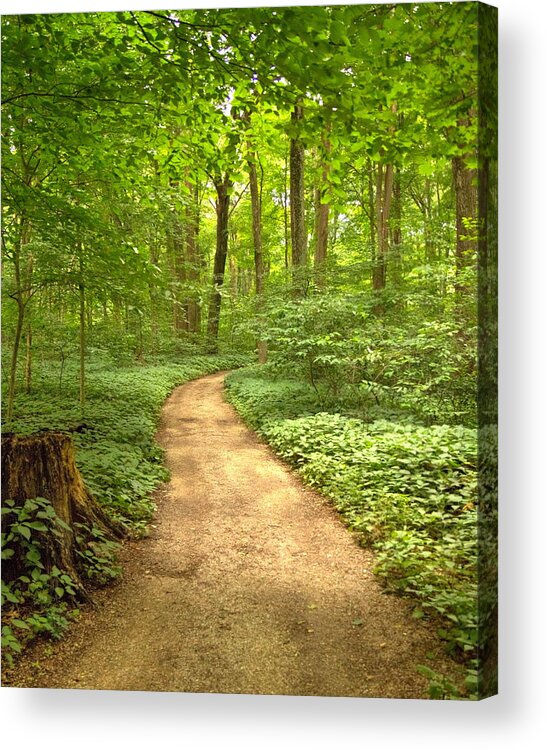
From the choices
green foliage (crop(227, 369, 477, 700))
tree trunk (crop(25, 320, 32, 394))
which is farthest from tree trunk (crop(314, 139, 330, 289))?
tree trunk (crop(25, 320, 32, 394))

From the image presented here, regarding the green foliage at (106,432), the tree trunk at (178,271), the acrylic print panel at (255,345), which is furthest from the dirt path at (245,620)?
the tree trunk at (178,271)

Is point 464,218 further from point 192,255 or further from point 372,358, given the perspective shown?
point 192,255

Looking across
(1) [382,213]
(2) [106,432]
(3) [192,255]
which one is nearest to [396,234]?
(1) [382,213]

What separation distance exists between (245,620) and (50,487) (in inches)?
49.6

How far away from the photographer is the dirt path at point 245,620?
7.57ft

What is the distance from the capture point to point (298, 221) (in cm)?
338

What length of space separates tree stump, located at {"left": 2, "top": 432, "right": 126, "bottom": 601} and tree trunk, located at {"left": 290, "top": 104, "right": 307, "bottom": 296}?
6.12ft

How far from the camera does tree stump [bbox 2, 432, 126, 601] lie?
8.45ft

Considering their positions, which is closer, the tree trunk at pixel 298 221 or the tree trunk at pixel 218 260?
the tree trunk at pixel 298 221

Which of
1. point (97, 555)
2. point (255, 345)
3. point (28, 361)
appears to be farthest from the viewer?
point (255, 345)

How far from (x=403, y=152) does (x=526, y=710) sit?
300 cm

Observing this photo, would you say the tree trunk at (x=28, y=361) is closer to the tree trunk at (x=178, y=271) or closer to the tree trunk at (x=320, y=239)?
the tree trunk at (x=178, y=271)

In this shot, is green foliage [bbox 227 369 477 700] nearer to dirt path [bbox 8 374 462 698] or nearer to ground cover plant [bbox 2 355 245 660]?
dirt path [bbox 8 374 462 698]

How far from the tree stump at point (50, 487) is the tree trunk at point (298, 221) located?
1866 millimetres
